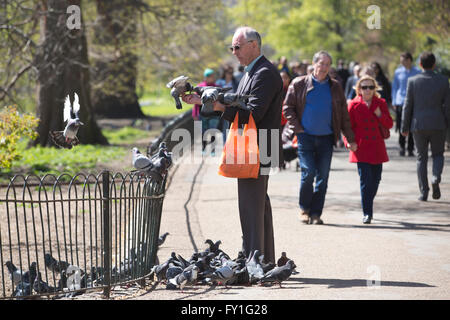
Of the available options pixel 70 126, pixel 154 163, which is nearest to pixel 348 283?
pixel 154 163

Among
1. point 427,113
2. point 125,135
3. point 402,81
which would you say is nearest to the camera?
point 427,113

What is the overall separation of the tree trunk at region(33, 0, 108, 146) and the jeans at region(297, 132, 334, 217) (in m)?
9.33

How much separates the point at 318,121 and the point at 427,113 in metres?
2.27

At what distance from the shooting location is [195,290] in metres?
6.35

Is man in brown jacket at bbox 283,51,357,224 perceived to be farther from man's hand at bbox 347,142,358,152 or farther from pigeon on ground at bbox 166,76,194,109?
pigeon on ground at bbox 166,76,194,109

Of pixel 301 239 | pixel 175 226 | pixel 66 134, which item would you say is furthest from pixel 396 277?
pixel 175 226

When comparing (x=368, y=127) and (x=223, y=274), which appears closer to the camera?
(x=223, y=274)

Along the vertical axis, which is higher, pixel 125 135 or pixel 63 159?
pixel 125 135

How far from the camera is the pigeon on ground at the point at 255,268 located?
653 cm

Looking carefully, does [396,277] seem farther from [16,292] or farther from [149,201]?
[16,292]

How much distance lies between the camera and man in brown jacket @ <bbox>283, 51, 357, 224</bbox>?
9453 mm

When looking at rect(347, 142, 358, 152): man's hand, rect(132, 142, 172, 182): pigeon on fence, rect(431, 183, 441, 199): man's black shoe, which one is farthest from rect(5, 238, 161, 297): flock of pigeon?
rect(431, 183, 441, 199): man's black shoe

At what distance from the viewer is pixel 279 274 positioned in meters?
6.28

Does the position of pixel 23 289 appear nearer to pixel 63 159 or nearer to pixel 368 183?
pixel 368 183
